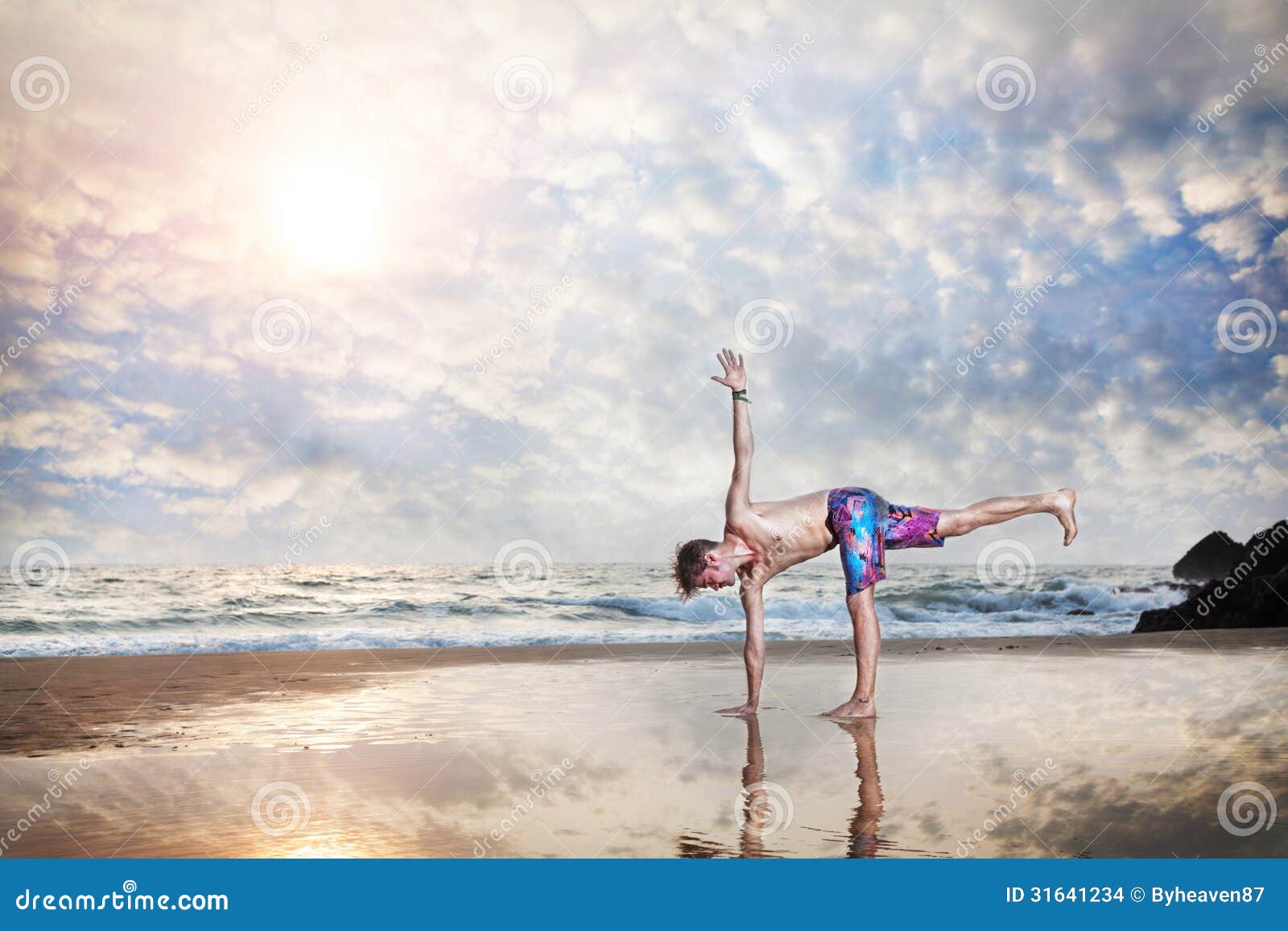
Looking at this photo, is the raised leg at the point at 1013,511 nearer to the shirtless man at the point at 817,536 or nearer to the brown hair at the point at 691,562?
the shirtless man at the point at 817,536

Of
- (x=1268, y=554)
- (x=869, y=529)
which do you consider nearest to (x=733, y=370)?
(x=869, y=529)

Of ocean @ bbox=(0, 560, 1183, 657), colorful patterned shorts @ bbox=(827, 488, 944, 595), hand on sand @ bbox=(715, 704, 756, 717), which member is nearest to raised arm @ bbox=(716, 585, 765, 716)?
hand on sand @ bbox=(715, 704, 756, 717)

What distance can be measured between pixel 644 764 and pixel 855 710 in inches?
76.7

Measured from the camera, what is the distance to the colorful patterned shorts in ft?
21.2

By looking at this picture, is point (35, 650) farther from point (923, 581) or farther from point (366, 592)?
point (923, 581)

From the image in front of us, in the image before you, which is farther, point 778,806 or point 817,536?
point 817,536

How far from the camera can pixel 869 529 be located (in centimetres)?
658

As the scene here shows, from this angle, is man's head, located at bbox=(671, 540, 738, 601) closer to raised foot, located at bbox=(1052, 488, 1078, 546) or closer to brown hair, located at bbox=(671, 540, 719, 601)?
brown hair, located at bbox=(671, 540, 719, 601)

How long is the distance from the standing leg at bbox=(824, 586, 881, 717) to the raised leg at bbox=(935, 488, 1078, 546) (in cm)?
81

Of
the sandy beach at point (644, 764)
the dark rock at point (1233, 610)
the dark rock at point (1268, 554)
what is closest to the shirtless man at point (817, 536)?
the sandy beach at point (644, 764)

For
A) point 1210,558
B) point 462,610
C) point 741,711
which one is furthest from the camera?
point 1210,558

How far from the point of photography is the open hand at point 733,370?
6340 millimetres

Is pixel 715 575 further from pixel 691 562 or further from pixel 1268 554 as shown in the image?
pixel 1268 554

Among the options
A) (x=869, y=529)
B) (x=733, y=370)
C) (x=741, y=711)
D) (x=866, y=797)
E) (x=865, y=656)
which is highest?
(x=733, y=370)
